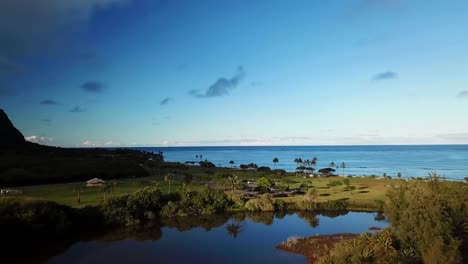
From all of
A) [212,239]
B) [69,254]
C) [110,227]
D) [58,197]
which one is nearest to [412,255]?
[212,239]

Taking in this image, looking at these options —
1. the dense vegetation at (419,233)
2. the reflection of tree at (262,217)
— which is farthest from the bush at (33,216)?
the dense vegetation at (419,233)

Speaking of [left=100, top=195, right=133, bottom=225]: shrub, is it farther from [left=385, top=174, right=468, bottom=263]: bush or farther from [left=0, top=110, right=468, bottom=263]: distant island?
[left=385, top=174, right=468, bottom=263]: bush

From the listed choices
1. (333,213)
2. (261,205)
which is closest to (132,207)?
(261,205)

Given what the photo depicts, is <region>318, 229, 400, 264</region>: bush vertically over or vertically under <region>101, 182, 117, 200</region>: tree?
under

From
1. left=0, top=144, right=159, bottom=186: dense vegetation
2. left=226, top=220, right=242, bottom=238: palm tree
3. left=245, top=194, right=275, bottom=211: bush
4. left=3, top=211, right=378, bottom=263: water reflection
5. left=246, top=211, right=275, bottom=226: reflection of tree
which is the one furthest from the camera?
left=0, top=144, right=159, bottom=186: dense vegetation

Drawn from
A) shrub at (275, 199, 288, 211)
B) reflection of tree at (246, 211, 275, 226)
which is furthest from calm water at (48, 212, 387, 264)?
shrub at (275, 199, 288, 211)

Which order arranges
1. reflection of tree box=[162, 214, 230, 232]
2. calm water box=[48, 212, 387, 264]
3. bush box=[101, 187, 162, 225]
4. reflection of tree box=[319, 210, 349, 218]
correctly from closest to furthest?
calm water box=[48, 212, 387, 264] < bush box=[101, 187, 162, 225] < reflection of tree box=[162, 214, 230, 232] < reflection of tree box=[319, 210, 349, 218]
